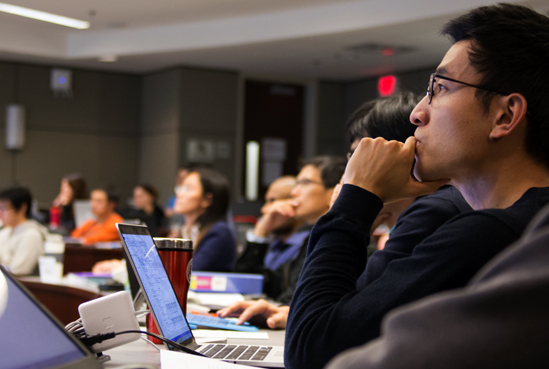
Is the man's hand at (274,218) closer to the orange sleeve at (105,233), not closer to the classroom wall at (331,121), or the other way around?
the orange sleeve at (105,233)

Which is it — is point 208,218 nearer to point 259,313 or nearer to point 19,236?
point 19,236

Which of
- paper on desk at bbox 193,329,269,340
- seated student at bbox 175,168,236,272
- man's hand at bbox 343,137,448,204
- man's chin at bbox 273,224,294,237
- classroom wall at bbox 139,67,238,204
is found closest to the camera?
man's hand at bbox 343,137,448,204

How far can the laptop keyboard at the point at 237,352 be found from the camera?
3.78 feet

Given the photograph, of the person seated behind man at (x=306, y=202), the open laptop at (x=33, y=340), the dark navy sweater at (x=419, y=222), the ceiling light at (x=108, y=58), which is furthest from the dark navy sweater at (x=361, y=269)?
the ceiling light at (x=108, y=58)

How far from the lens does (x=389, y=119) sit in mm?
1515

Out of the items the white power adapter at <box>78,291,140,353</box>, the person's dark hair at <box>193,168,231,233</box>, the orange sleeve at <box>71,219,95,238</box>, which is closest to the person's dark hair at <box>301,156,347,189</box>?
the person's dark hair at <box>193,168,231,233</box>

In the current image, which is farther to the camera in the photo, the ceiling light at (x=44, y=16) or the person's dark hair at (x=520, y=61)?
the ceiling light at (x=44, y=16)

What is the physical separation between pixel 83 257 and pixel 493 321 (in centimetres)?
348

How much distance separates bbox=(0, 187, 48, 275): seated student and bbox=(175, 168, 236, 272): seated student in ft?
3.66

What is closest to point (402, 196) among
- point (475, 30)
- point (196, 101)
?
point (475, 30)

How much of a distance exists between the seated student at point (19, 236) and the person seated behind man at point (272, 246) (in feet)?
5.00

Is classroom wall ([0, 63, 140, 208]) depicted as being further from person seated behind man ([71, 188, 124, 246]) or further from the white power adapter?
the white power adapter

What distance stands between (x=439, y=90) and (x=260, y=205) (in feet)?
20.6

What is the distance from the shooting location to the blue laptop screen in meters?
1.12
